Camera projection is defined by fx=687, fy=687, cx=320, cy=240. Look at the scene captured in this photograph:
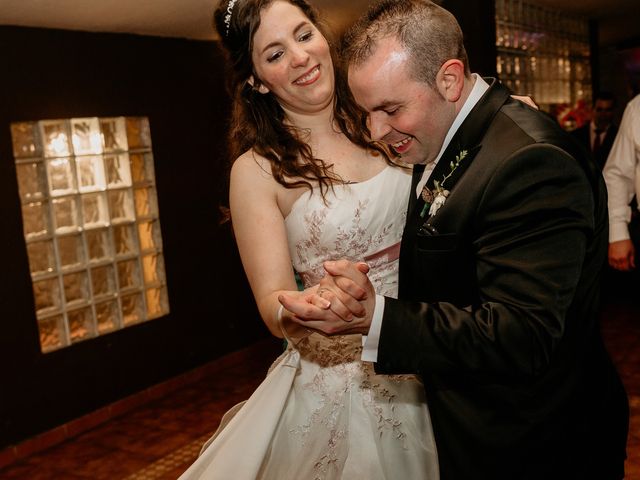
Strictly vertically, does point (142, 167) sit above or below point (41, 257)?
above

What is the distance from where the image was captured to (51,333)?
168 inches

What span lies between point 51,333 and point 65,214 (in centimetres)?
75

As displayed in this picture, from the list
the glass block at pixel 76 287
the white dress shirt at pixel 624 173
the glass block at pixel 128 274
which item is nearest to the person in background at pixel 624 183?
the white dress shirt at pixel 624 173

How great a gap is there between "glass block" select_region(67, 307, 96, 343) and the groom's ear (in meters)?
3.56

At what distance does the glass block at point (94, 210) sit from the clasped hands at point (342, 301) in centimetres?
343

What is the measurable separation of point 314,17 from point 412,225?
38.0 inches

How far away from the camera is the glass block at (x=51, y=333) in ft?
13.8

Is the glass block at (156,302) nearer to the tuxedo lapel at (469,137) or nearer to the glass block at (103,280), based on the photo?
the glass block at (103,280)

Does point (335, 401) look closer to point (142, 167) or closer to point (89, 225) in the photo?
point (89, 225)

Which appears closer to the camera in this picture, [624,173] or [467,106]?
[467,106]

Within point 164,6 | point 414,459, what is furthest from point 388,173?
point 164,6

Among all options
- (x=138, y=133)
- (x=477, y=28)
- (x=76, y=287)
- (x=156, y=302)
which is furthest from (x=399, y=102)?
(x=156, y=302)

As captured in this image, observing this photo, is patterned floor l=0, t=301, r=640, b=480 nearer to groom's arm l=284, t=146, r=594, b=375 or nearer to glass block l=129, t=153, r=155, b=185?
glass block l=129, t=153, r=155, b=185

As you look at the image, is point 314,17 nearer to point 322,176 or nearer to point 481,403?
point 322,176
